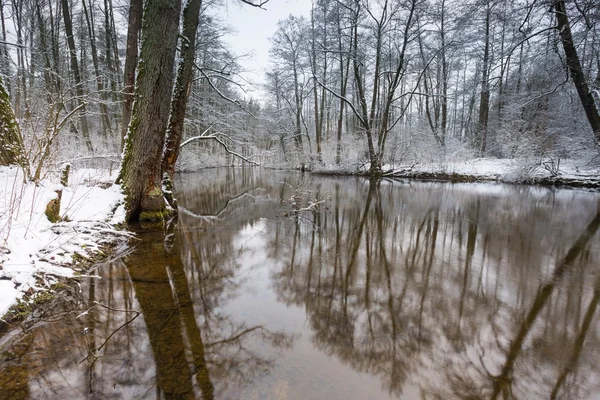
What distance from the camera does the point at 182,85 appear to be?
6277 millimetres

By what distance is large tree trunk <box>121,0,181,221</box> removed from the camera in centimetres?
455

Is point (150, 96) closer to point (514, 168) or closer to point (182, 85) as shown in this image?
point (182, 85)

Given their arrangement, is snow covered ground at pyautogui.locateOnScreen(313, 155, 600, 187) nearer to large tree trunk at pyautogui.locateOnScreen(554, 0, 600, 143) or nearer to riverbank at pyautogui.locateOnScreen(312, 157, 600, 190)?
riverbank at pyautogui.locateOnScreen(312, 157, 600, 190)

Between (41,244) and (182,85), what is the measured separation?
4.66 meters

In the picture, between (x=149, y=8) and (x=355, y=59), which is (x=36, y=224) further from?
(x=355, y=59)

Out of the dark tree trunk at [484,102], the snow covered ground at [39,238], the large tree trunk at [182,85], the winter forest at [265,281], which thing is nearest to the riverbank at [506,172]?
the dark tree trunk at [484,102]

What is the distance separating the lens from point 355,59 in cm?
1427

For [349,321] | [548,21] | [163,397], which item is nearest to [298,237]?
[349,321]

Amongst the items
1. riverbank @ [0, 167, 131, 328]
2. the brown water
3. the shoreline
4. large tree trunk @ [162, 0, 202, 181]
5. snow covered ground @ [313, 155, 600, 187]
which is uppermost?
large tree trunk @ [162, 0, 202, 181]

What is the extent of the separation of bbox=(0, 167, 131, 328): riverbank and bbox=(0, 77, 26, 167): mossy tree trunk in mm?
354

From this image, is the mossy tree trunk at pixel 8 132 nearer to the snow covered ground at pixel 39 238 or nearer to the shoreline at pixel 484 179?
the snow covered ground at pixel 39 238

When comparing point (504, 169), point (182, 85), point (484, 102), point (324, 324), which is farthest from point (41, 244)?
point (484, 102)

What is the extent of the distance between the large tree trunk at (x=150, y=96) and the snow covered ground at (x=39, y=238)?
1.78 ft

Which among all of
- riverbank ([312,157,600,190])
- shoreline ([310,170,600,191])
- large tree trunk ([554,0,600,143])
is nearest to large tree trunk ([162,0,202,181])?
large tree trunk ([554,0,600,143])
